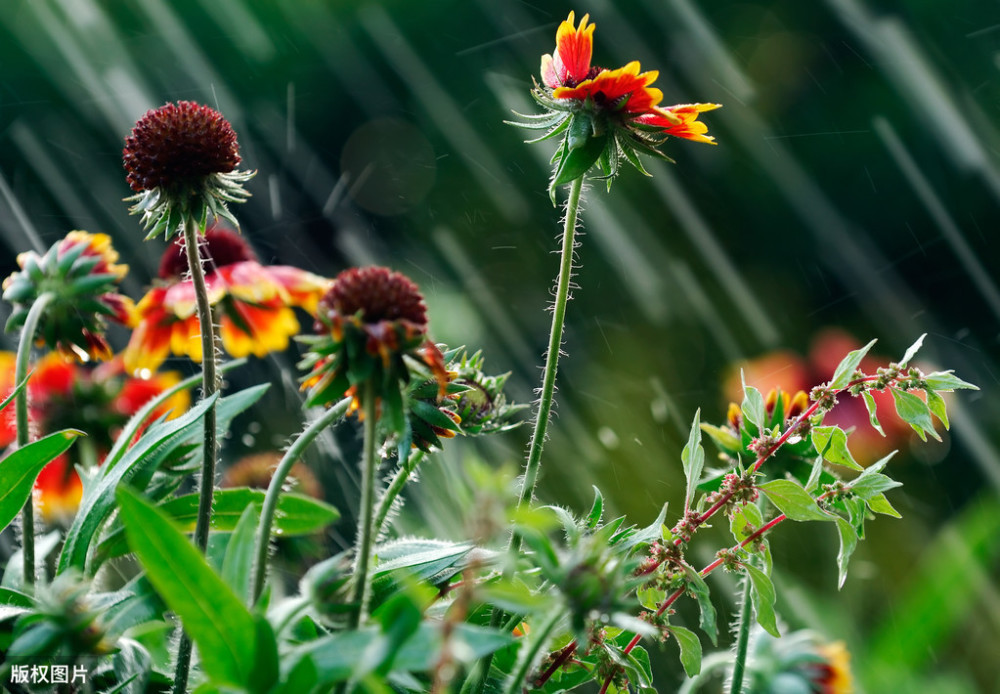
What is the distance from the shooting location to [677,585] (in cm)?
41

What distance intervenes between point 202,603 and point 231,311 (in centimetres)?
29

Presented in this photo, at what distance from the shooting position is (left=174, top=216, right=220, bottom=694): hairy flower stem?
0.36m

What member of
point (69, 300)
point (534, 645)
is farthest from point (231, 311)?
point (534, 645)

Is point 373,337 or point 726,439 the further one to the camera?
point 726,439

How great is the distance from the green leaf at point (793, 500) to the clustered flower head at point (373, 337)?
0.55 feet

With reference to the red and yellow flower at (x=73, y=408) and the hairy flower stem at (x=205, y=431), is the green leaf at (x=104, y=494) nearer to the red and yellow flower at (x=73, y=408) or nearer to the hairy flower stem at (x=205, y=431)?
the hairy flower stem at (x=205, y=431)

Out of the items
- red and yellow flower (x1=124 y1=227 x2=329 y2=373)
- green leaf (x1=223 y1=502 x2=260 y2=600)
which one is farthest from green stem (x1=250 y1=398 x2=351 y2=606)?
red and yellow flower (x1=124 y1=227 x2=329 y2=373)

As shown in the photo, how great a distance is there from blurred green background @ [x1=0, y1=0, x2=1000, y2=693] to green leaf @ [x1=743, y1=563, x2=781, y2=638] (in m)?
1.40

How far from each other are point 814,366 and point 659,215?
0.64m

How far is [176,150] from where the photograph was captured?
453 mm

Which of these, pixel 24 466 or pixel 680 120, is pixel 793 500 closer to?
pixel 680 120

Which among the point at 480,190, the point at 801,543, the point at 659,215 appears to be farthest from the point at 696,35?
the point at 801,543

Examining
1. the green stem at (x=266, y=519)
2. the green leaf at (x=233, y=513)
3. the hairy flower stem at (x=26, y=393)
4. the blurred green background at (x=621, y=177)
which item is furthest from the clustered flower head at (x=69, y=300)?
the blurred green background at (x=621, y=177)

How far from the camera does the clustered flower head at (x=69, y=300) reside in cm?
56
